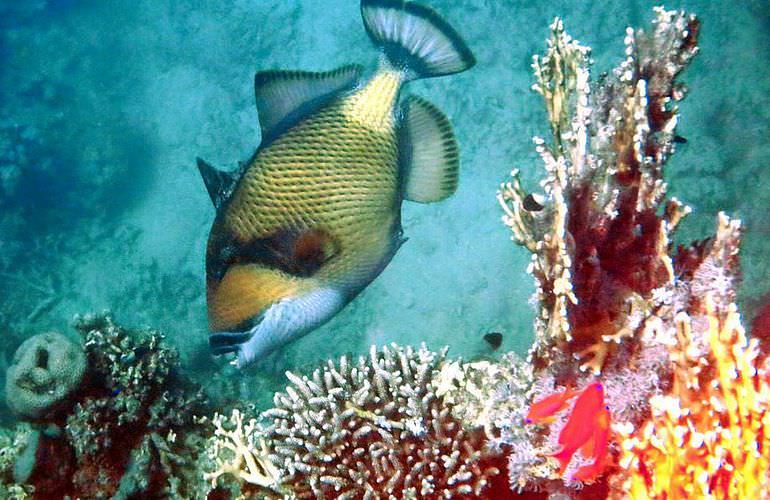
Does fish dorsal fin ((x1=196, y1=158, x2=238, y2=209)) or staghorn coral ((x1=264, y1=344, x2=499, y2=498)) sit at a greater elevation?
fish dorsal fin ((x1=196, y1=158, x2=238, y2=209))

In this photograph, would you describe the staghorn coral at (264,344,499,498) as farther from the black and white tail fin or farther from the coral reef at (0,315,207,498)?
the black and white tail fin

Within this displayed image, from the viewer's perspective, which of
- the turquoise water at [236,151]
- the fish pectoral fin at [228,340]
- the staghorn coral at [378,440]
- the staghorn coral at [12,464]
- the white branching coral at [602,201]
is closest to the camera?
the fish pectoral fin at [228,340]

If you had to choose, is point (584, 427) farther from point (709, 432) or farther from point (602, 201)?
point (602, 201)

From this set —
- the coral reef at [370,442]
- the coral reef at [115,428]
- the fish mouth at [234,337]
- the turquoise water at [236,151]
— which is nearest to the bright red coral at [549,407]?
the coral reef at [370,442]

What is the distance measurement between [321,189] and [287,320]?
48cm

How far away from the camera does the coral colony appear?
6.39ft

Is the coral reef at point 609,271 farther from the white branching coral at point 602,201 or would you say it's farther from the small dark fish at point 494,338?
the small dark fish at point 494,338

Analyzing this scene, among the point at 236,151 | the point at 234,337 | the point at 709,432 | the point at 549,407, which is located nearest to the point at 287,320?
the point at 234,337

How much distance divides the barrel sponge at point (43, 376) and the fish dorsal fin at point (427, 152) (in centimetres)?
322

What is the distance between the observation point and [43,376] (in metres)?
3.90

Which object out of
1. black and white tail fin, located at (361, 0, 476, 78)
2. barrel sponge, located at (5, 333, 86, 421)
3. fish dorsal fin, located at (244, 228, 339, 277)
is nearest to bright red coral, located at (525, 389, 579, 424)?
fish dorsal fin, located at (244, 228, 339, 277)

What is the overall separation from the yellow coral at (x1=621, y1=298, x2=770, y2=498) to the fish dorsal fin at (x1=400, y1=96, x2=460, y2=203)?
1.03 metres

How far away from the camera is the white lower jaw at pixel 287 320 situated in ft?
6.13

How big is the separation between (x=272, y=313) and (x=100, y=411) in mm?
2903
